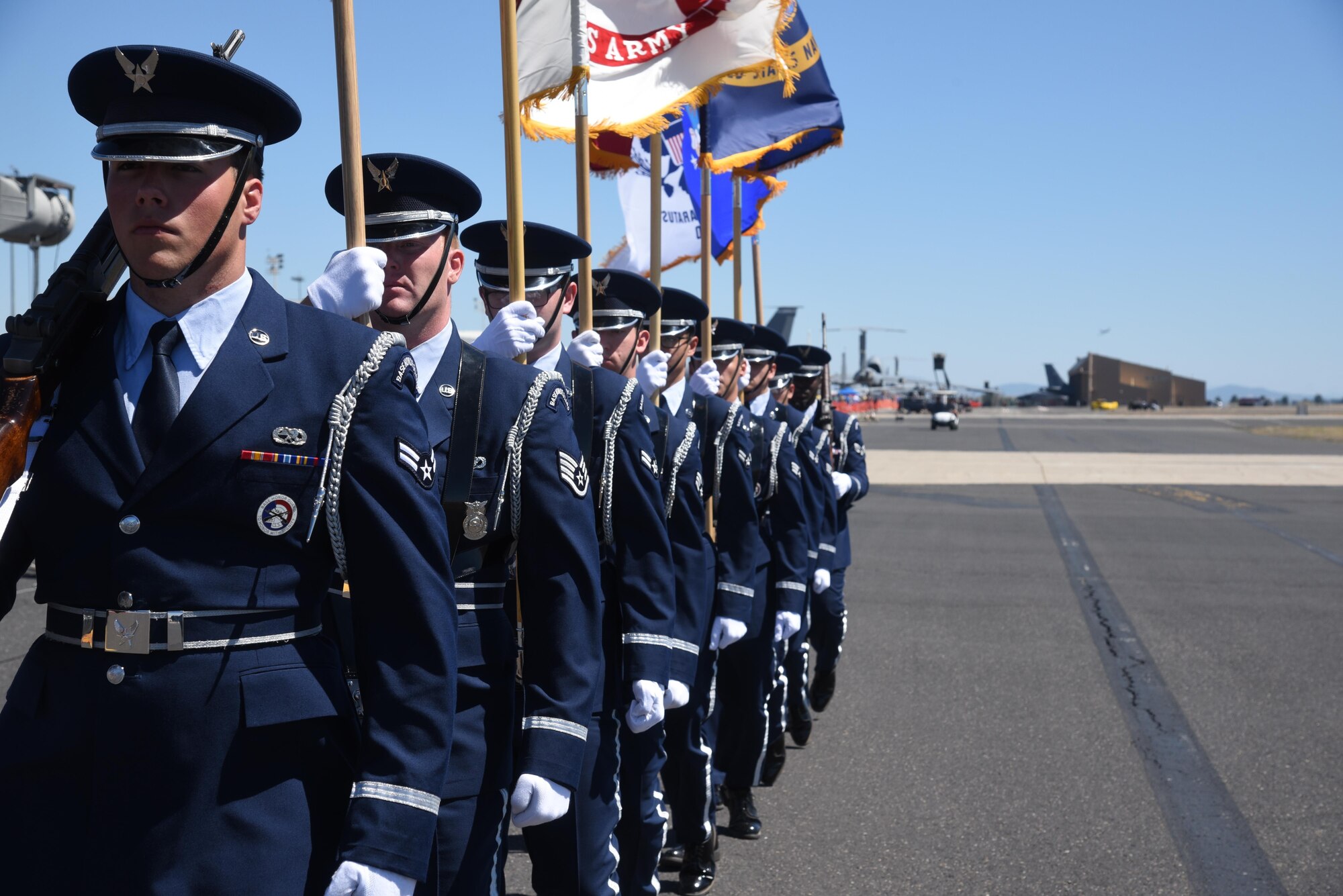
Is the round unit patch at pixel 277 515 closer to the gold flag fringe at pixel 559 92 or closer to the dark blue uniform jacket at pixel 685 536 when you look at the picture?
the dark blue uniform jacket at pixel 685 536

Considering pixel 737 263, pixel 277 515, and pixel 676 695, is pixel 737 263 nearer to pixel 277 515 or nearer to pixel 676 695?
pixel 676 695

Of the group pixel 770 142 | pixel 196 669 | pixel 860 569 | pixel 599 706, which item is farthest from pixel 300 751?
pixel 860 569

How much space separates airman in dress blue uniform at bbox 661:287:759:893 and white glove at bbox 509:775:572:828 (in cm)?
148

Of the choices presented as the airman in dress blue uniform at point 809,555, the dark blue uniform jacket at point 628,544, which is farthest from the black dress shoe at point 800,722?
the dark blue uniform jacket at point 628,544

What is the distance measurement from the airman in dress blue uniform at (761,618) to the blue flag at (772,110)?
2.12 m

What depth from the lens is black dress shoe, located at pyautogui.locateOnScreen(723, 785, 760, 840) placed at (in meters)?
5.23

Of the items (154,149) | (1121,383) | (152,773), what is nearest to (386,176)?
(154,149)

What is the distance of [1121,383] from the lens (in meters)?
142

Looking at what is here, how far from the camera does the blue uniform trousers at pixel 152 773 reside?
1.79 metres

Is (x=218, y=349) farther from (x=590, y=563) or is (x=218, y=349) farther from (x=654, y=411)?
(x=654, y=411)

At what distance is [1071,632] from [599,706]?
704cm

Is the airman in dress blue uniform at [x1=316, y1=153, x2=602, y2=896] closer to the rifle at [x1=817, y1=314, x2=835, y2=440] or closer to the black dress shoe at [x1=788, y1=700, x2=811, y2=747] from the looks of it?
the black dress shoe at [x1=788, y1=700, x2=811, y2=747]

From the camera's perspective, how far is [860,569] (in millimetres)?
12961

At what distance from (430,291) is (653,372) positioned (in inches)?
90.9
